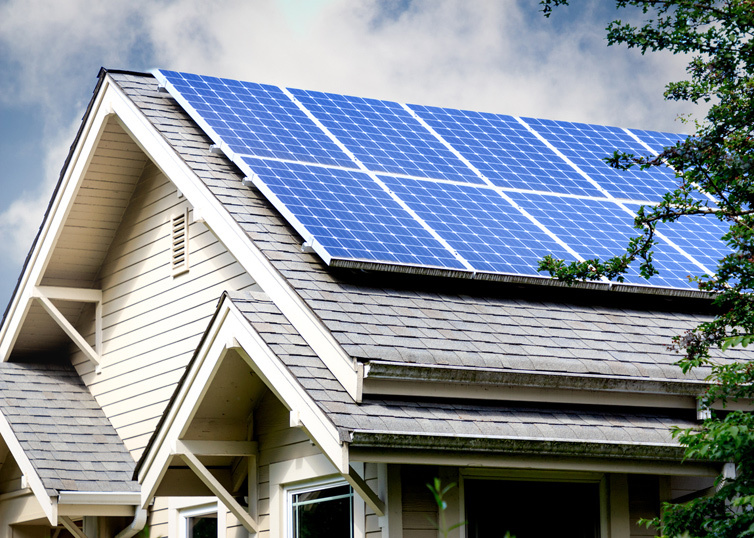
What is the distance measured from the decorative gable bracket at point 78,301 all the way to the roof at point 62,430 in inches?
23.0

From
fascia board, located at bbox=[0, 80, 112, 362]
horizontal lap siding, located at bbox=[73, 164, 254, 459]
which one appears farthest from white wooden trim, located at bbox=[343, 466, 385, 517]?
fascia board, located at bbox=[0, 80, 112, 362]

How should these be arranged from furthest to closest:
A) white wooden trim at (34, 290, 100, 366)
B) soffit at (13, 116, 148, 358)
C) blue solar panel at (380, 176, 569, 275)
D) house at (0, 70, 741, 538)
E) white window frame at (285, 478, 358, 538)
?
white wooden trim at (34, 290, 100, 366)
soffit at (13, 116, 148, 358)
blue solar panel at (380, 176, 569, 275)
white window frame at (285, 478, 358, 538)
house at (0, 70, 741, 538)

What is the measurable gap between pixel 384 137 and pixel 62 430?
Result: 5292 millimetres

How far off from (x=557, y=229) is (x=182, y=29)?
11087cm

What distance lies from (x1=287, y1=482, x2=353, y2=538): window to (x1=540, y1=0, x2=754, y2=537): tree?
10.4 feet

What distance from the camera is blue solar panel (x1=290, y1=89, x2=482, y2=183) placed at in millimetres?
13250

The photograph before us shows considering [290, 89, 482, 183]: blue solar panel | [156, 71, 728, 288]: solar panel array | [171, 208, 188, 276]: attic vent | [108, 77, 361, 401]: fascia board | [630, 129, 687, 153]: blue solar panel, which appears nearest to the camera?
[108, 77, 361, 401]: fascia board

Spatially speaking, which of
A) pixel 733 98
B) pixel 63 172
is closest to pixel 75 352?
pixel 63 172

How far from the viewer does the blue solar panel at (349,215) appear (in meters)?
10.9

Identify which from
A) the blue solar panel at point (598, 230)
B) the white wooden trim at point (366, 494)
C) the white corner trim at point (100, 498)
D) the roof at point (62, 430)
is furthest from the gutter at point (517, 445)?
the roof at point (62, 430)

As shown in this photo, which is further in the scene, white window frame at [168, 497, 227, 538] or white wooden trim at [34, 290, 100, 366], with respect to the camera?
white wooden trim at [34, 290, 100, 366]

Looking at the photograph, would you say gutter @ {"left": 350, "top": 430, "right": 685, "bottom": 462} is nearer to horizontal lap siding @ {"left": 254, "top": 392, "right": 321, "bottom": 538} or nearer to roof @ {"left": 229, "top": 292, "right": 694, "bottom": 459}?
roof @ {"left": 229, "top": 292, "right": 694, "bottom": 459}

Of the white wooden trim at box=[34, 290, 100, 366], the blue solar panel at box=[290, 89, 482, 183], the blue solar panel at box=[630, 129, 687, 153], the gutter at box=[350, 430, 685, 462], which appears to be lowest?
the gutter at box=[350, 430, 685, 462]

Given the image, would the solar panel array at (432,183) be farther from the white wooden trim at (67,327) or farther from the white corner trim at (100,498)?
the white corner trim at (100,498)
